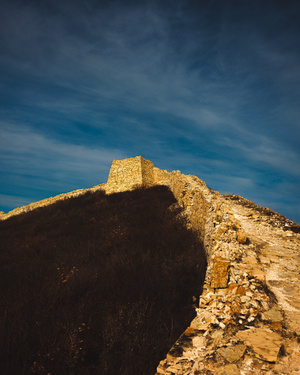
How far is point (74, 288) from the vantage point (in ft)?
17.8

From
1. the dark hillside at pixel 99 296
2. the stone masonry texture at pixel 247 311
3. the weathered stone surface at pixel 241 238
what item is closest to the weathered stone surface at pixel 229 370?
the stone masonry texture at pixel 247 311

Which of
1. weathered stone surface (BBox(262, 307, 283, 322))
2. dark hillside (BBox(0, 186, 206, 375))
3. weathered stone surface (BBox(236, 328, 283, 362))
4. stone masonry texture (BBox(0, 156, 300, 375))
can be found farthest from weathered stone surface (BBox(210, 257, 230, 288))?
dark hillside (BBox(0, 186, 206, 375))

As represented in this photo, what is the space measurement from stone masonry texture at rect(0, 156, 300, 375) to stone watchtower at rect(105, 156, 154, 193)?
38.3ft

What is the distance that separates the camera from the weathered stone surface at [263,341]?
2.00 m

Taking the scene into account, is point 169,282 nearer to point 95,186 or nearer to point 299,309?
point 299,309

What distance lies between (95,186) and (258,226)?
59.8 ft

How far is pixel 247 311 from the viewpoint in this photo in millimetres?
2613

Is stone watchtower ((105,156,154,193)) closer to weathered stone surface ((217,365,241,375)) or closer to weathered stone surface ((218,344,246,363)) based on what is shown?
weathered stone surface ((218,344,246,363))

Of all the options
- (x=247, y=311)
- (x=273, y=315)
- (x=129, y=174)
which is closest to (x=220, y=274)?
(x=247, y=311)

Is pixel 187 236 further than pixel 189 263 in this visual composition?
Yes

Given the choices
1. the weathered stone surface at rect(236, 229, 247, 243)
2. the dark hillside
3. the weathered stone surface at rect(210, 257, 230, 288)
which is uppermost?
the weathered stone surface at rect(236, 229, 247, 243)

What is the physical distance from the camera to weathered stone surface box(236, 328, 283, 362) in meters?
2.00

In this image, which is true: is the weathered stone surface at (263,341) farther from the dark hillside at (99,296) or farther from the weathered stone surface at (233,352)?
the dark hillside at (99,296)

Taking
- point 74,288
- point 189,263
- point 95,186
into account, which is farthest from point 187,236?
point 95,186
